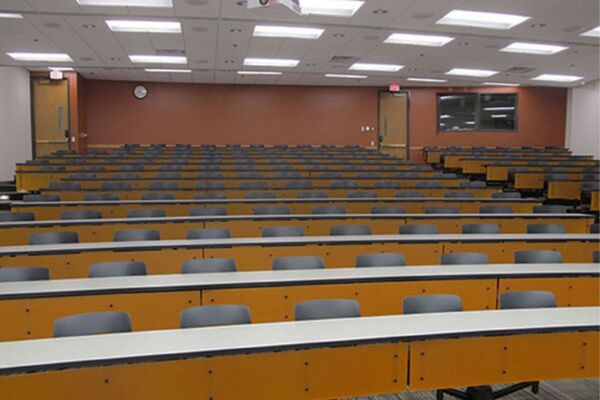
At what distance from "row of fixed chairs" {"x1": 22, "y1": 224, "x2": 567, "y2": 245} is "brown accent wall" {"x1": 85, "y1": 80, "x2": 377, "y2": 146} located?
43.9 ft

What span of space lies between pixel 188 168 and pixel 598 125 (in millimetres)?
14312

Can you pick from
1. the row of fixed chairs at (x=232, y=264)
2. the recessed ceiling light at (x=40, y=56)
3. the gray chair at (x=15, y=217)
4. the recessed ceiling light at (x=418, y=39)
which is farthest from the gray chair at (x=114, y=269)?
the recessed ceiling light at (x=40, y=56)

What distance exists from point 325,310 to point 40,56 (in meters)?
13.0

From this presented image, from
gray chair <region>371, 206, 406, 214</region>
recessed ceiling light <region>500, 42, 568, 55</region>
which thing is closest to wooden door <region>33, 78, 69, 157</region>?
gray chair <region>371, 206, 406, 214</region>

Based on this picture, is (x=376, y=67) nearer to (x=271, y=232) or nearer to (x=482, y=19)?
(x=482, y=19)

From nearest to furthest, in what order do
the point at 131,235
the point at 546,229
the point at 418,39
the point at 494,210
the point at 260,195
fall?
the point at 131,235
the point at 546,229
the point at 494,210
the point at 260,195
the point at 418,39

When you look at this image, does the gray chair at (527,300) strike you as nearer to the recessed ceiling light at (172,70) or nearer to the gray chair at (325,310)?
the gray chair at (325,310)

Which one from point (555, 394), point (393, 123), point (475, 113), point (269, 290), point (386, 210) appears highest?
point (475, 113)

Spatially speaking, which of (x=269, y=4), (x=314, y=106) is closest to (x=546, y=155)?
(x=314, y=106)

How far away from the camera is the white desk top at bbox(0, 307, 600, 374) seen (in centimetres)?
252

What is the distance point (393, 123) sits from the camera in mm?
19875

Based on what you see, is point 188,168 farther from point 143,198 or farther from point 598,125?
point 598,125

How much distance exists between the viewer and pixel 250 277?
4.18 m

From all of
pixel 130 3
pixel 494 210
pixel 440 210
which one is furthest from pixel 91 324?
pixel 130 3
